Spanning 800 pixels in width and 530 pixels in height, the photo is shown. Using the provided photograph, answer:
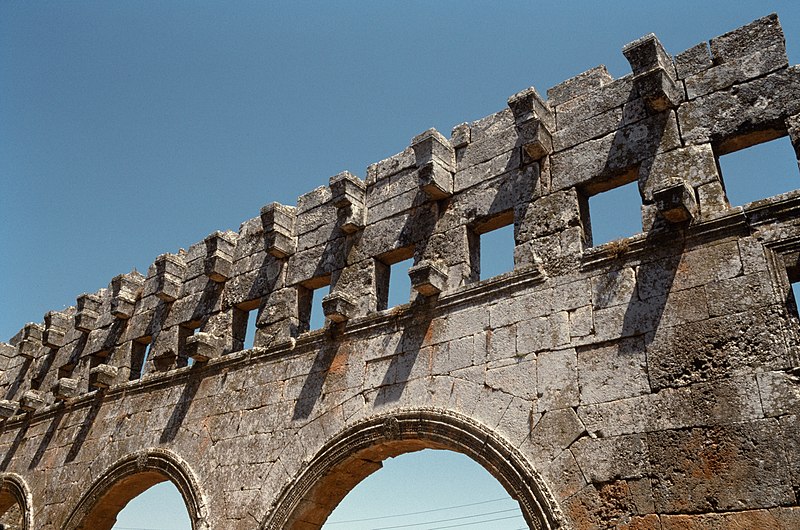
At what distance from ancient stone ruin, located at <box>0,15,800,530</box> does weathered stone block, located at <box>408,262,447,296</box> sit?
0.08ft

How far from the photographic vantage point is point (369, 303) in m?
8.15

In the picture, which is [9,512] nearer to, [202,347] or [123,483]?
[123,483]

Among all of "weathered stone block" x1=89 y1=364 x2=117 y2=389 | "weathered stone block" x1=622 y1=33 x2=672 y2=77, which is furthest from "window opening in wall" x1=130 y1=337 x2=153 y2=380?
"weathered stone block" x1=622 y1=33 x2=672 y2=77

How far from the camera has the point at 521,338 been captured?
664 cm

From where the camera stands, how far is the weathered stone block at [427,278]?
286 inches

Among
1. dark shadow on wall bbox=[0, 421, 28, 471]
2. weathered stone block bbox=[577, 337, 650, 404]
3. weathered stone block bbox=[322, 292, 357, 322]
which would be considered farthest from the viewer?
dark shadow on wall bbox=[0, 421, 28, 471]

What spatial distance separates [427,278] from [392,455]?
1829 mm

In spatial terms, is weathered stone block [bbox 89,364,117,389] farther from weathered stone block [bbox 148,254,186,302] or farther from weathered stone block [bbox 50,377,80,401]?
weathered stone block [bbox 148,254,186,302]

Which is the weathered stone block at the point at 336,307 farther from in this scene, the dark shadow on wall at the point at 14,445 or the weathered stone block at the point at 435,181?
the dark shadow on wall at the point at 14,445

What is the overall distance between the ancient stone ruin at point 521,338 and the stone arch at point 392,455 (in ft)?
0.07

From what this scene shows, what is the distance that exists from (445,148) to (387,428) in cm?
318

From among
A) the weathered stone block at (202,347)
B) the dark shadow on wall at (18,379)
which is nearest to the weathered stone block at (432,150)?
the weathered stone block at (202,347)

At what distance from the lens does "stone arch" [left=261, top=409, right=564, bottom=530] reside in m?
6.00

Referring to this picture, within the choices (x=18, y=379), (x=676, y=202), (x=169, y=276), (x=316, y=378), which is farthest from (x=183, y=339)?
(x=676, y=202)
